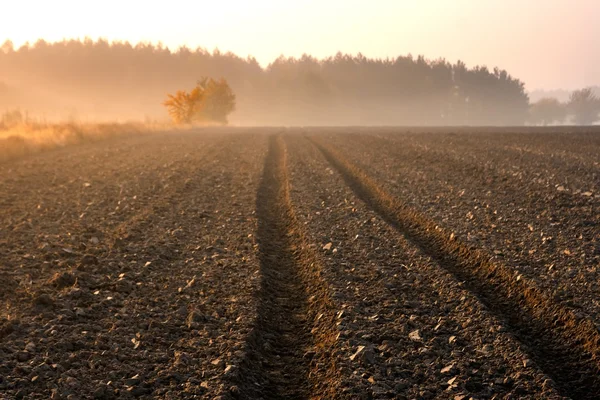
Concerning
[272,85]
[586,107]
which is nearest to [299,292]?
[272,85]

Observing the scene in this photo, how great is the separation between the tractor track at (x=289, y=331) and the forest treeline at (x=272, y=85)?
8792 cm

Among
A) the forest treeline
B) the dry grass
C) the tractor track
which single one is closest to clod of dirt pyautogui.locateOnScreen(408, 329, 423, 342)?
the tractor track

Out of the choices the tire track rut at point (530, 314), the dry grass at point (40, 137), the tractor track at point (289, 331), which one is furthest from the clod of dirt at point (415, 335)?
the dry grass at point (40, 137)

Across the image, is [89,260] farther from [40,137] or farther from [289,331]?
[40,137]

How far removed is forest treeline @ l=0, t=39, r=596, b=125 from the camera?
104 metres

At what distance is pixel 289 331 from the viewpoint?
213 inches

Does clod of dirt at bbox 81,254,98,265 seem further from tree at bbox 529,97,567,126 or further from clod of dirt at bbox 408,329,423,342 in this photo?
tree at bbox 529,97,567,126

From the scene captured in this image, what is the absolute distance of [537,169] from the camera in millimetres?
15812

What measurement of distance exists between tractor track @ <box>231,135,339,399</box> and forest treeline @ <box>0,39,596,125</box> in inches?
3461

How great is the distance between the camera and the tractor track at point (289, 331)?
4324mm

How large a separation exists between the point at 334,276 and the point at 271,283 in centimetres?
87

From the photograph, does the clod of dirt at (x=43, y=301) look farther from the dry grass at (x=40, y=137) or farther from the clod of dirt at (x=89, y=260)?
the dry grass at (x=40, y=137)

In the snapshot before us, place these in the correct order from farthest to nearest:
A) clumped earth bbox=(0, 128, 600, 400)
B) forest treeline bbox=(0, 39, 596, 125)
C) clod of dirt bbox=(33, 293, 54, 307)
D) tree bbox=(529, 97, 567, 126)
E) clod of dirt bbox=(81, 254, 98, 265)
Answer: tree bbox=(529, 97, 567, 126), forest treeline bbox=(0, 39, 596, 125), clod of dirt bbox=(81, 254, 98, 265), clod of dirt bbox=(33, 293, 54, 307), clumped earth bbox=(0, 128, 600, 400)

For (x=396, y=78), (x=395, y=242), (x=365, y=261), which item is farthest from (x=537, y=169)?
(x=396, y=78)
